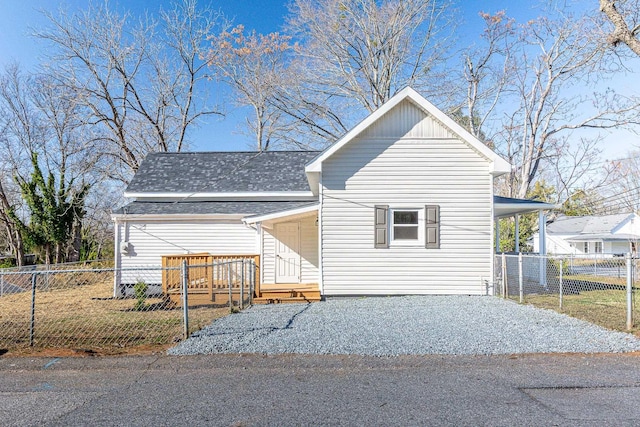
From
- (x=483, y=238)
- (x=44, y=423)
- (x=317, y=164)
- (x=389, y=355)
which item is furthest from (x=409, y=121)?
(x=44, y=423)

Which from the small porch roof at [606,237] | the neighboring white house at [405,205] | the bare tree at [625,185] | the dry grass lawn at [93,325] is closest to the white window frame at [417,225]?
the neighboring white house at [405,205]

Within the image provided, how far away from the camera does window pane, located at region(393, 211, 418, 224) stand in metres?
10.9

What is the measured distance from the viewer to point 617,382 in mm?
4469

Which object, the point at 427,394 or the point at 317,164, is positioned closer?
the point at 427,394

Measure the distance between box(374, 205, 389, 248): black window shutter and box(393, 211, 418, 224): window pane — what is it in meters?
0.31

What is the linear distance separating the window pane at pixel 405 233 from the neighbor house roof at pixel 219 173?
189 inches

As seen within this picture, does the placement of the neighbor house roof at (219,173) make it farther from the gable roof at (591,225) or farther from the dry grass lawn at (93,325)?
the gable roof at (591,225)

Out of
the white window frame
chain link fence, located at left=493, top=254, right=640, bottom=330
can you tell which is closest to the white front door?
the white window frame

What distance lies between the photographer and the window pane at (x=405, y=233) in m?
10.9

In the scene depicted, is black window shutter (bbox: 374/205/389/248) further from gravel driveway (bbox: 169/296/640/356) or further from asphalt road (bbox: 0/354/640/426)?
asphalt road (bbox: 0/354/640/426)

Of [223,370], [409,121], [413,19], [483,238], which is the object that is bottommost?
[223,370]

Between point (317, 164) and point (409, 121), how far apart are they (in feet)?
8.56

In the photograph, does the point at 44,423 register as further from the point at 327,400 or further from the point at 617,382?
the point at 617,382

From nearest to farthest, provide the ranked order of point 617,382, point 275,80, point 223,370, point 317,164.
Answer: point 617,382 < point 223,370 < point 317,164 < point 275,80
